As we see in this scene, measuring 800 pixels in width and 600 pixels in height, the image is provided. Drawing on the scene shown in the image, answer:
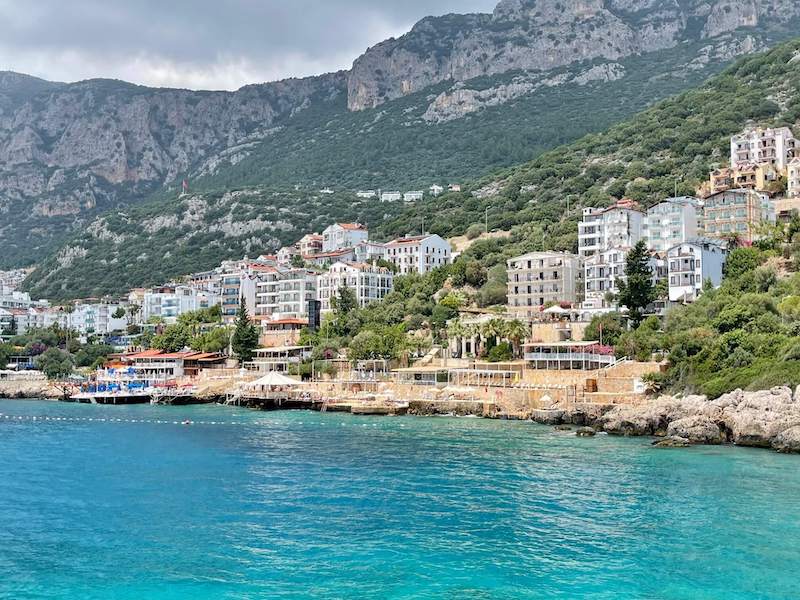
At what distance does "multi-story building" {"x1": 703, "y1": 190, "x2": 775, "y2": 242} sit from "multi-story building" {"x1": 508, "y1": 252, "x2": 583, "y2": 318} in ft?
44.7

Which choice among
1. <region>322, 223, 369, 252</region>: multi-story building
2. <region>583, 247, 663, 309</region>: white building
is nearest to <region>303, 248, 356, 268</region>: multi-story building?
<region>322, 223, 369, 252</region>: multi-story building

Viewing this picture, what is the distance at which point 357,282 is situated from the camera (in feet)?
327

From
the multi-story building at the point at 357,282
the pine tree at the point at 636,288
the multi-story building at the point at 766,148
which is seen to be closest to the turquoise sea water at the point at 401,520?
the pine tree at the point at 636,288

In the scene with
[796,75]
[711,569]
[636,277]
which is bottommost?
[711,569]

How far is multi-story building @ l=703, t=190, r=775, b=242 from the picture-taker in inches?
3214

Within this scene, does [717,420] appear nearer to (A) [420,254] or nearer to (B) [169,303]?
(A) [420,254]

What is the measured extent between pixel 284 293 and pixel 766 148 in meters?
60.6

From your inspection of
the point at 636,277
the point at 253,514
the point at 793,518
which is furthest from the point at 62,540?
the point at 636,277

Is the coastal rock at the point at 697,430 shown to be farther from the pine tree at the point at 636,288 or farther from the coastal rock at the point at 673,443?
the pine tree at the point at 636,288

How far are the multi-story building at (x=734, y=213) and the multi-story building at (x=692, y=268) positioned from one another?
1147 cm

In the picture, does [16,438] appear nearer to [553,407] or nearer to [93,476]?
[93,476]

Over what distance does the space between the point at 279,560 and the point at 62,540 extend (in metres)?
7.68

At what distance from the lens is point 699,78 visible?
586ft

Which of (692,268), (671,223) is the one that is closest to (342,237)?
(671,223)
